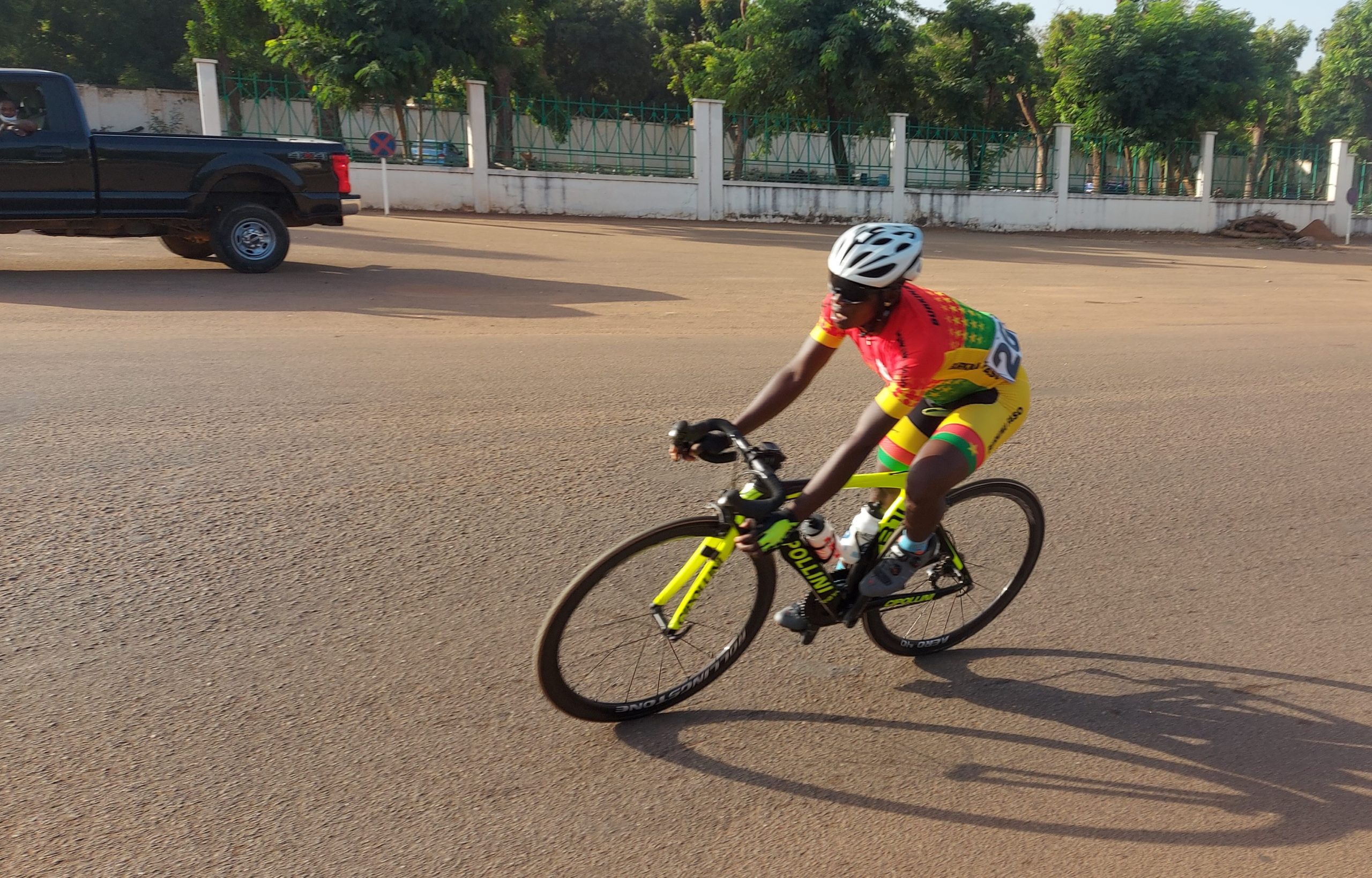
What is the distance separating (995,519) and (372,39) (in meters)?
21.9

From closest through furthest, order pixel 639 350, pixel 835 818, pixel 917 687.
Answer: pixel 835 818, pixel 917 687, pixel 639 350

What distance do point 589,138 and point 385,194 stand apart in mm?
5648

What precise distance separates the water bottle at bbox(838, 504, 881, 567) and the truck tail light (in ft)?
36.3

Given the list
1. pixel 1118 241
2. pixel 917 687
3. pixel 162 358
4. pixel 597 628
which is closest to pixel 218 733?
pixel 597 628

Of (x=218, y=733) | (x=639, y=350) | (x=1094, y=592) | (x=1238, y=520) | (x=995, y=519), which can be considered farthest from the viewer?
(x=639, y=350)

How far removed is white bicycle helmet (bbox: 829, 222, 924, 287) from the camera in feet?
10.4

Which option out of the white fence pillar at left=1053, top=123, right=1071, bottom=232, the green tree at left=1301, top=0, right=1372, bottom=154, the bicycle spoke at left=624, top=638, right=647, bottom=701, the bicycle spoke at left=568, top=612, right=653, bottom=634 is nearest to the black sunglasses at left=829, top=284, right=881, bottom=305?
the bicycle spoke at left=568, top=612, right=653, bottom=634

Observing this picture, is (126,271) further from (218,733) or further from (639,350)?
(218,733)

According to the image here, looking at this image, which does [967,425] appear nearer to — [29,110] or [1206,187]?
[29,110]

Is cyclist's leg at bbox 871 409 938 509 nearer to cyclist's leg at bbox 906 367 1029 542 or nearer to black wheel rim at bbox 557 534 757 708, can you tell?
cyclist's leg at bbox 906 367 1029 542

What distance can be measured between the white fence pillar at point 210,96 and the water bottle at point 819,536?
72.9 feet

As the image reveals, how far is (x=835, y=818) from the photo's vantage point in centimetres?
293

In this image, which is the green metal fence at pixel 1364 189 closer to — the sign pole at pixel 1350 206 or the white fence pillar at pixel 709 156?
the sign pole at pixel 1350 206

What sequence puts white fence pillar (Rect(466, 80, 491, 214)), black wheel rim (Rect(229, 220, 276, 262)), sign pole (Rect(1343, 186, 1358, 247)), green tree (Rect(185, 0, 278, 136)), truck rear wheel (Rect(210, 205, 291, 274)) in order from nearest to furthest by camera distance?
truck rear wheel (Rect(210, 205, 291, 274)) → black wheel rim (Rect(229, 220, 276, 262)) → white fence pillar (Rect(466, 80, 491, 214)) → green tree (Rect(185, 0, 278, 136)) → sign pole (Rect(1343, 186, 1358, 247))
